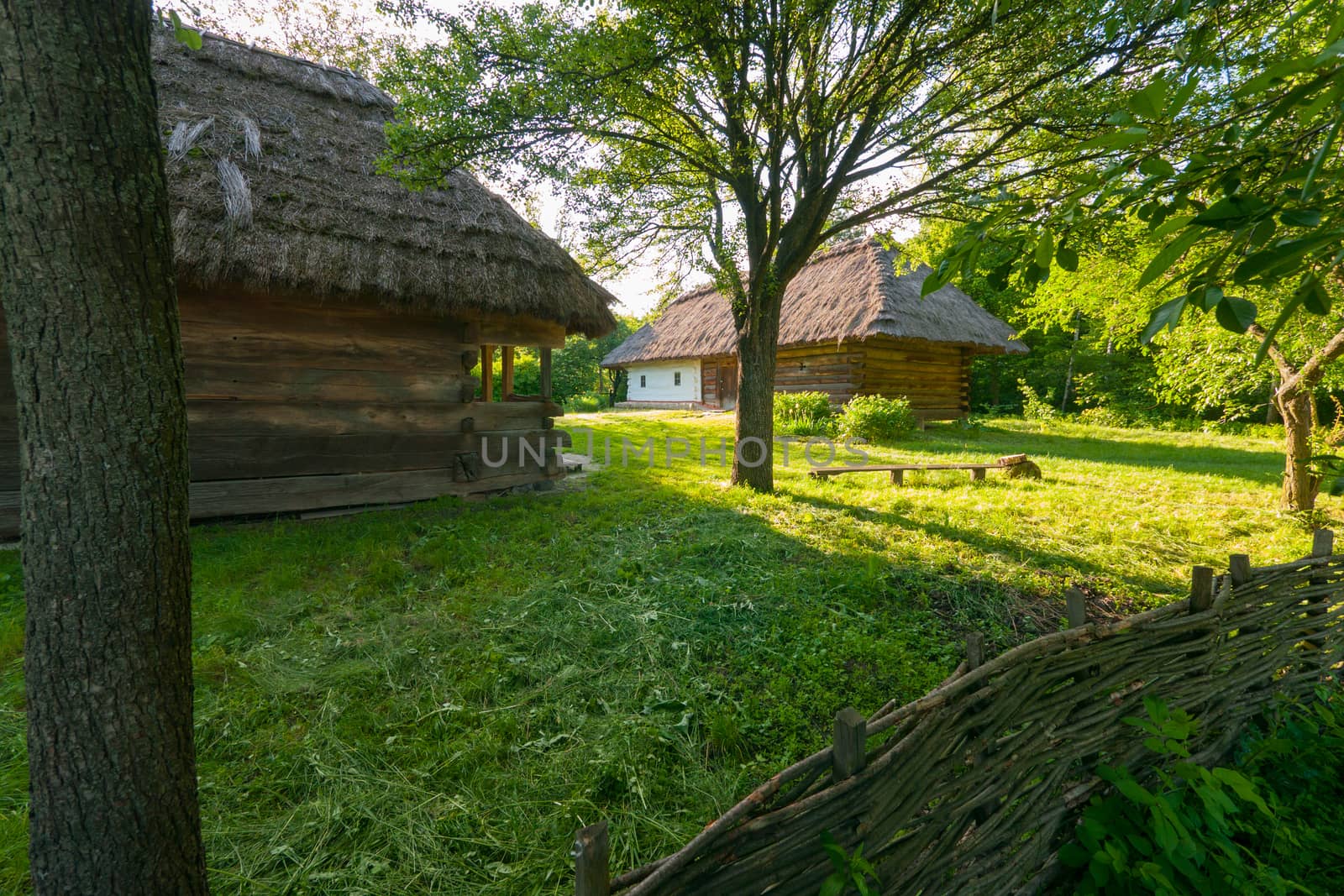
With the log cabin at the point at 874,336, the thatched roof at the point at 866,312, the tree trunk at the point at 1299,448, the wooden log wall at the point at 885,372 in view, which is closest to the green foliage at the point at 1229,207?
the tree trunk at the point at 1299,448

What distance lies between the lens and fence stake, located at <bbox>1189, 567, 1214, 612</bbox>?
2.29 metres

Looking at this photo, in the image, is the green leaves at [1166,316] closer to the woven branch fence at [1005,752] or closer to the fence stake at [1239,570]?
the woven branch fence at [1005,752]

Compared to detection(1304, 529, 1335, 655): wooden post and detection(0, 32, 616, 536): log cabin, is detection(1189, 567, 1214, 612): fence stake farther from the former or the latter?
detection(0, 32, 616, 536): log cabin

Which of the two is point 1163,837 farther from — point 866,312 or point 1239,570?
point 866,312

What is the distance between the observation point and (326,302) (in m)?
5.29

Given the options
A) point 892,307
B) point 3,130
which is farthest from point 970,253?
point 892,307

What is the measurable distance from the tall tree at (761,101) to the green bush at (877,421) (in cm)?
584

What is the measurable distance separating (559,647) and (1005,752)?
2.21 metres

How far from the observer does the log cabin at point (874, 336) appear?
1402cm

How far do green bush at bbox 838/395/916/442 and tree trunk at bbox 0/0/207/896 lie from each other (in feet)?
38.5

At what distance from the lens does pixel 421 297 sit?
210 inches

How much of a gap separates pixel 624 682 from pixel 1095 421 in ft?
68.4

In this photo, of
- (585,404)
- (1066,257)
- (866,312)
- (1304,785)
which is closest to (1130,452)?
(866,312)

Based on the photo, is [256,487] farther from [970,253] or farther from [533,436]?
[970,253]
